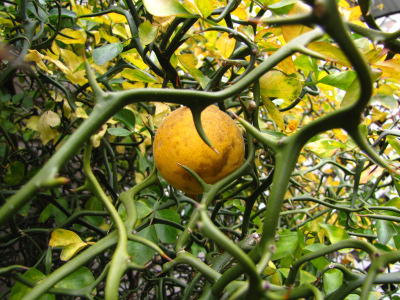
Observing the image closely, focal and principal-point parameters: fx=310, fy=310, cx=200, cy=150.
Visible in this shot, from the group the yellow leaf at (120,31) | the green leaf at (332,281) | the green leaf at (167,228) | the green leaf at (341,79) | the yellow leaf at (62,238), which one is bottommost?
the yellow leaf at (62,238)

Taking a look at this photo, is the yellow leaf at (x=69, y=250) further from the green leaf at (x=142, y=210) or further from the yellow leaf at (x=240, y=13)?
the yellow leaf at (x=240, y=13)

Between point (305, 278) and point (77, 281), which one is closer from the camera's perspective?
point (77, 281)

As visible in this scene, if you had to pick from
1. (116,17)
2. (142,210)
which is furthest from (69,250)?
(116,17)

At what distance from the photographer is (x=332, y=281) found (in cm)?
45

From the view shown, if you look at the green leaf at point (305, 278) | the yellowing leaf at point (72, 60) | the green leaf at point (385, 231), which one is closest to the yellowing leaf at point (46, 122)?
the yellowing leaf at point (72, 60)

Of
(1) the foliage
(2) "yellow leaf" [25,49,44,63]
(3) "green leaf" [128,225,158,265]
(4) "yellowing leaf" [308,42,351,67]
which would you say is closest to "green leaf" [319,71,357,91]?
(1) the foliage

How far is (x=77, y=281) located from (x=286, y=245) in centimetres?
30

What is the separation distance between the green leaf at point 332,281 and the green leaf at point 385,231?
146 mm

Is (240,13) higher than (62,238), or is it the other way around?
(240,13)

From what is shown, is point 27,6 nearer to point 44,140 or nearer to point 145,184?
point 44,140

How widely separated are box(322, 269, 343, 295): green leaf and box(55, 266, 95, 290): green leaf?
32 cm

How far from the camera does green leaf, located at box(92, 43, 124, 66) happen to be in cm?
48

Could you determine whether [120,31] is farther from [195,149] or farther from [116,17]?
[195,149]

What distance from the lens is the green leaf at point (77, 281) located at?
38 centimetres
